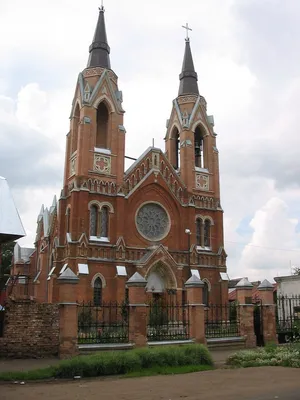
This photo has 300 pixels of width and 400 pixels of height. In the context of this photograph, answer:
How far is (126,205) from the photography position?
36.3 meters

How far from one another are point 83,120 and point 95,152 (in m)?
2.64

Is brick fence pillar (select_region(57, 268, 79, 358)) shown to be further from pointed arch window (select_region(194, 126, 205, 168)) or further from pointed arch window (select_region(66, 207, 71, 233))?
pointed arch window (select_region(194, 126, 205, 168))

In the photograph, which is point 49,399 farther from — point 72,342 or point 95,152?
point 95,152

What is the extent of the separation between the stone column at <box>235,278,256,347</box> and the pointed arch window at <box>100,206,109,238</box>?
1509cm

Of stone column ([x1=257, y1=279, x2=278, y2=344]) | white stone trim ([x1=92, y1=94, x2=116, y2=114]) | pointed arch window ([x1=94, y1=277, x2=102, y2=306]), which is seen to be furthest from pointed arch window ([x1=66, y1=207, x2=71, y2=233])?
stone column ([x1=257, y1=279, x2=278, y2=344])

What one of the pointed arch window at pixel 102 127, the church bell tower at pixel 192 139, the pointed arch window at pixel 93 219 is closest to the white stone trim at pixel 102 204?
the pointed arch window at pixel 93 219

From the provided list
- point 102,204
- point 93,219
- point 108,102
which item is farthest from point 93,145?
point 93,219

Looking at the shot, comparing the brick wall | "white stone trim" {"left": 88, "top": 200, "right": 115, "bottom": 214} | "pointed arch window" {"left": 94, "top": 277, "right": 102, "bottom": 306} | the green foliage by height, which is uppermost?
"white stone trim" {"left": 88, "top": 200, "right": 115, "bottom": 214}

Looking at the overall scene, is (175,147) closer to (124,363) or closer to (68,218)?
(68,218)

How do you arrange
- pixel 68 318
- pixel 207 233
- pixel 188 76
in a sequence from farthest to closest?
pixel 188 76, pixel 207 233, pixel 68 318

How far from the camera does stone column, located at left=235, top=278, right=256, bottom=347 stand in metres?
21.7

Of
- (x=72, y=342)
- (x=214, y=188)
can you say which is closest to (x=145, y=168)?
(x=214, y=188)

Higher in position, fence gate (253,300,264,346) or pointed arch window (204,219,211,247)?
pointed arch window (204,219,211,247)

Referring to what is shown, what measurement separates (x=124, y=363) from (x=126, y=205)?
22.9 metres
